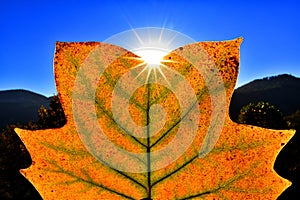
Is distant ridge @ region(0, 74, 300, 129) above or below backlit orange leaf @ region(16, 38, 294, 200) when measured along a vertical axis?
above

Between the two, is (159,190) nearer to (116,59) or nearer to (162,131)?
(162,131)

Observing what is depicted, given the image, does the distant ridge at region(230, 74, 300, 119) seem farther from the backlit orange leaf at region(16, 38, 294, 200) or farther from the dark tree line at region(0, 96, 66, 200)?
the backlit orange leaf at region(16, 38, 294, 200)

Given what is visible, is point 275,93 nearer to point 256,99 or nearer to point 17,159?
point 256,99

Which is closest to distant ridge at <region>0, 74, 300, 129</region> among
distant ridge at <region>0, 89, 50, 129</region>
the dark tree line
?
distant ridge at <region>0, 89, 50, 129</region>

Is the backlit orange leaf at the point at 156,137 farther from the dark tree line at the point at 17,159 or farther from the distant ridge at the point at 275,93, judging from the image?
the distant ridge at the point at 275,93

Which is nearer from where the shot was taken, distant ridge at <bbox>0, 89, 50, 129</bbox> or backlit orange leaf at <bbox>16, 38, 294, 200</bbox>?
backlit orange leaf at <bbox>16, 38, 294, 200</bbox>

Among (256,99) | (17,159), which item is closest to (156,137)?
(17,159)
